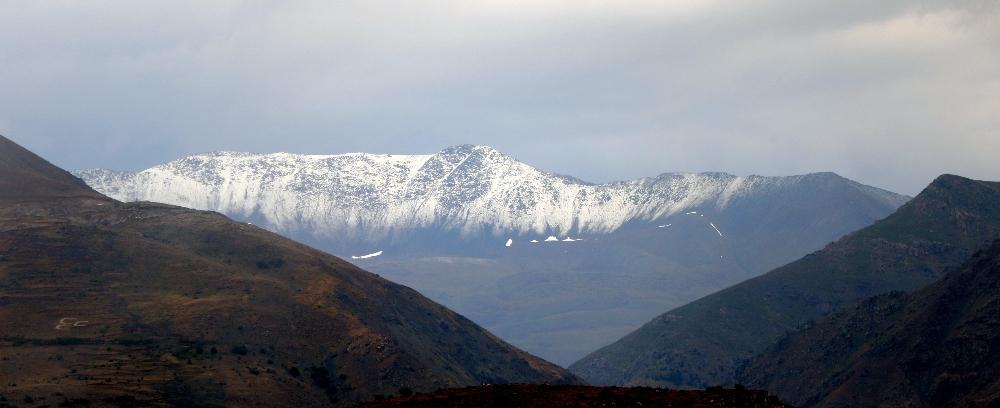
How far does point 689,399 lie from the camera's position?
365 feet

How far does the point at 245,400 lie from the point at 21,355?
4134cm

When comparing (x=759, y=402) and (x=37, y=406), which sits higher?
(x=759, y=402)

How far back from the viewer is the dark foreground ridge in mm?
109562

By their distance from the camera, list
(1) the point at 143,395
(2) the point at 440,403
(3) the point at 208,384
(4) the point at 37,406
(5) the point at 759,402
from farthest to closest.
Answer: (3) the point at 208,384
(1) the point at 143,395
(4) the point at 37,406
(2) the point at 440,403
(5) the point at 759,402

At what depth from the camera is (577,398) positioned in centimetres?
11381

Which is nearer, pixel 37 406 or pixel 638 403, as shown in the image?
pixel 638 403

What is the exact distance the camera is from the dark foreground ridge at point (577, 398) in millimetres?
109562

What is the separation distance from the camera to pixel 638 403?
366 ft


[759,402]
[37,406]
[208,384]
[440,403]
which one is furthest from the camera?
[208,384]

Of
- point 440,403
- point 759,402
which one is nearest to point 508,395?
point 440,403

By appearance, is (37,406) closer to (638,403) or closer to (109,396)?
(109,396)

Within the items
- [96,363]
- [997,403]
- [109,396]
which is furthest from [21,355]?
[997,403]

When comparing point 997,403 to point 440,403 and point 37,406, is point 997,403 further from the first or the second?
point 37,406

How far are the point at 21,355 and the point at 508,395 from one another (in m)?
118
